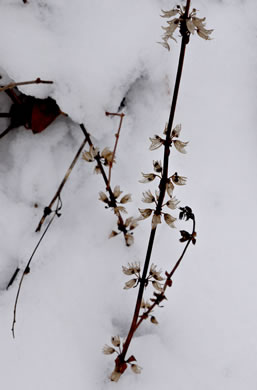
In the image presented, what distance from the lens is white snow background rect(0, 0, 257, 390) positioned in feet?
4.22

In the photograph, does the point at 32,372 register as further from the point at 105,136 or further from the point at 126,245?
the point at 105,136

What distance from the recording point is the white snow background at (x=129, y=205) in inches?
50.7

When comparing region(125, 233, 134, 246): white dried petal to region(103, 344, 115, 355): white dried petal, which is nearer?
region(103, 344, 115, 355): white dried petal

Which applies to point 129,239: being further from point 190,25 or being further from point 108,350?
point 190,25

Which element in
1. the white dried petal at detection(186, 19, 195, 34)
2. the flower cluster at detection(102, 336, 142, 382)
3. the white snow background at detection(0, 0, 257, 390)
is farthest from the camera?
the white snow background at detection(0, 0, 257, 390)

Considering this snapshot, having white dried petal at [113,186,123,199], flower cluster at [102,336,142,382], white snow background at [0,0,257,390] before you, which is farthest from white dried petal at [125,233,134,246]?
flower cluster at [102,336,142,382]

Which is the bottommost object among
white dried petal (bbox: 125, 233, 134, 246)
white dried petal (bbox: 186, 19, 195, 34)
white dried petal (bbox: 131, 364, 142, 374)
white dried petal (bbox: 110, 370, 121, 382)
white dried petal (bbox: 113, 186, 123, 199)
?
white dried petal (bbox: 110, 370, 121, 382)

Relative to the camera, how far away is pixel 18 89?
4.40ft

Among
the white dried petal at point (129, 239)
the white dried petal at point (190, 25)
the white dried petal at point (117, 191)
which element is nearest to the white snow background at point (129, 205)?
the white dried petal at point (129, 239)

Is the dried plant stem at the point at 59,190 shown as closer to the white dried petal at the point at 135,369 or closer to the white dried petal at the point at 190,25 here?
the white dried petal at the point at 135,369

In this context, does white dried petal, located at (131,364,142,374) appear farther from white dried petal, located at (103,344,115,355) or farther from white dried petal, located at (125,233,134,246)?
white dried petal, located at (125,233,134,246)

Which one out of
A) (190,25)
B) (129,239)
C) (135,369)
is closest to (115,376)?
(135,369)

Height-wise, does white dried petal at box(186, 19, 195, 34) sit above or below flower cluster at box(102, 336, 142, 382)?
above

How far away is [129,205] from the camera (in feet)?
4.62
